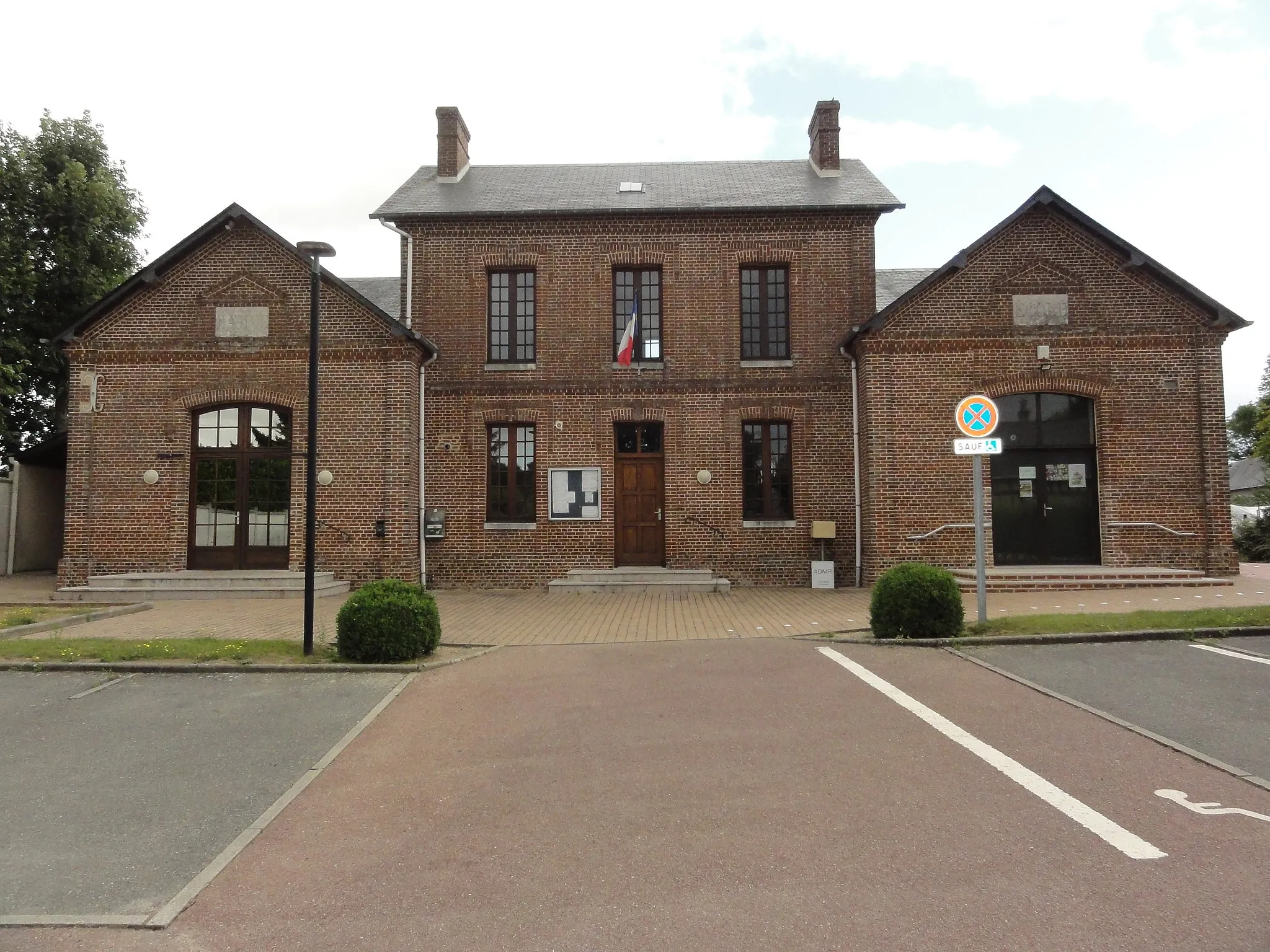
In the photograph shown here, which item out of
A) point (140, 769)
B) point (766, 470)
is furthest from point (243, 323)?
point (140, 769)

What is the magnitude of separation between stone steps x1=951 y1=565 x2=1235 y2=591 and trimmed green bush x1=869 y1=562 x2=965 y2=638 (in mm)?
4652

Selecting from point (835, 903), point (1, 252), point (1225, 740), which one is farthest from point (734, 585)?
point (1, 252)

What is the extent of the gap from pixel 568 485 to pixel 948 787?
11.5 meters

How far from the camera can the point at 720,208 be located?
1561cm

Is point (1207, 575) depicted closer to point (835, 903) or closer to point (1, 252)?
point (835, 903)

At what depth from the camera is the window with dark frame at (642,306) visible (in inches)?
625

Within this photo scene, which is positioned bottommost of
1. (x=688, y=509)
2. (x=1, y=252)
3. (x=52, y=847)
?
(x=52, y=847)

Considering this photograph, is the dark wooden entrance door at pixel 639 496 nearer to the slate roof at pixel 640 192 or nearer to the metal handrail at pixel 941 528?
the slate roof at pixel 640 192

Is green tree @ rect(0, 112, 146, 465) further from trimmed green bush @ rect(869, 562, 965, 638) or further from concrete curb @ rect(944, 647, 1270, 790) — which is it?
concrete curb @ rect(944, 647, 1270, 790)

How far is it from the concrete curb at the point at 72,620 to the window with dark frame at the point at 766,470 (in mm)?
10519

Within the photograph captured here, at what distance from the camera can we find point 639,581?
1497cm

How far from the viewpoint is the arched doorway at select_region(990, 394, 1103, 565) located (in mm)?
14242

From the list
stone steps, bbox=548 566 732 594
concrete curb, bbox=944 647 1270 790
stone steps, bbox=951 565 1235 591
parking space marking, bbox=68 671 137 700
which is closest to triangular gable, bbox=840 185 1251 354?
stone steps, bbox=951 565 1235 591

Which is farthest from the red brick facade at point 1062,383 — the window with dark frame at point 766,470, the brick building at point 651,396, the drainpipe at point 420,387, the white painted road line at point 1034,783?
the drainpipe at point 420,387
